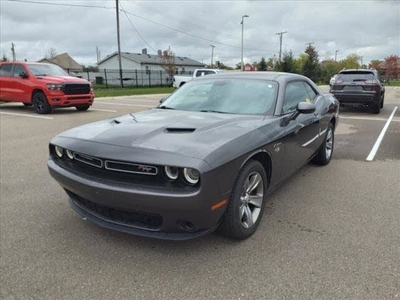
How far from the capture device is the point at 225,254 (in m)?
2.88

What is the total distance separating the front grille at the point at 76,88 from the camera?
11.6 m

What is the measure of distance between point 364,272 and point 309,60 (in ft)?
181

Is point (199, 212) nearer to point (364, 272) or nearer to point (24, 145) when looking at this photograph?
point (364, 272)

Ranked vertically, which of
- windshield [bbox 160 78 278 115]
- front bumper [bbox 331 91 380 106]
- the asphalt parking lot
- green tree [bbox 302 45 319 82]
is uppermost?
green tree [bbox 302 45 319 82]

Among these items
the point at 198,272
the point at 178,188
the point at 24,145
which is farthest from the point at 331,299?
the point at 24,145

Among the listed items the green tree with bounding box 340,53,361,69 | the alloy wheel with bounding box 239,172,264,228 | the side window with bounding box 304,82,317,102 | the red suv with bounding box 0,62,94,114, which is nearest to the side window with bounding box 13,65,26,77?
the red suv with bounding box 0,62,94,114

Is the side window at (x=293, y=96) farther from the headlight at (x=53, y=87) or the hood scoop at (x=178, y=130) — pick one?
the headlight at (x=53, y=87)

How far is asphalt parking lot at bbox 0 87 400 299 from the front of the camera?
2.45 metres

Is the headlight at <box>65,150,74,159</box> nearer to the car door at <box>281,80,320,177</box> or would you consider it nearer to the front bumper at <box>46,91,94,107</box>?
the car door at <box>281,80,320,177</box>

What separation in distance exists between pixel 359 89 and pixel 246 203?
10869mm

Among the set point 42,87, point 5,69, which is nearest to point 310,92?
point 42,87

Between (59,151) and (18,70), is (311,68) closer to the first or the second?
(18,70)

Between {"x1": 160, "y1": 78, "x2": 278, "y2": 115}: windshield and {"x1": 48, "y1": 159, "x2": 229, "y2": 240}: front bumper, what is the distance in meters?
1.47

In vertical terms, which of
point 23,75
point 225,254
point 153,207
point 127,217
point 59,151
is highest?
point 23,75
